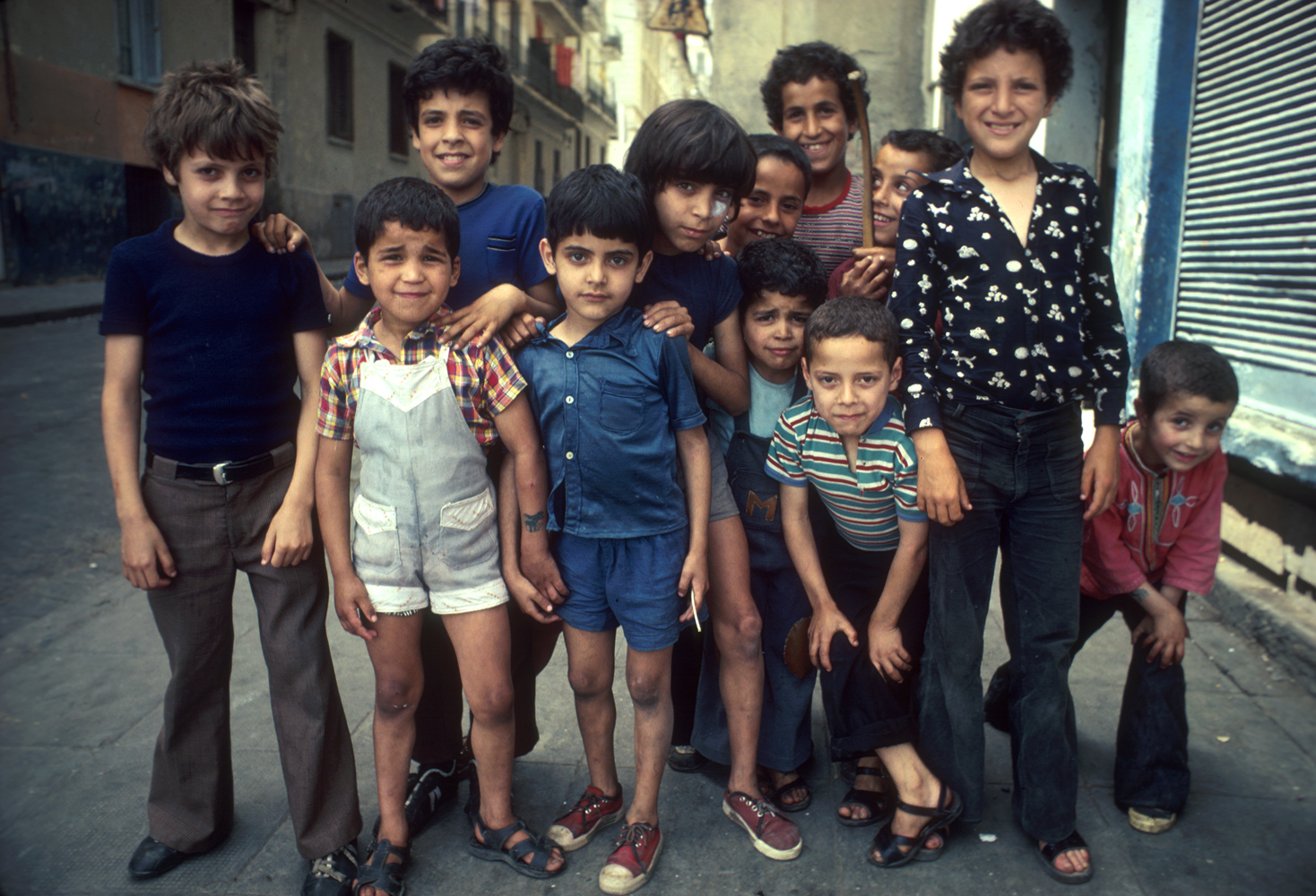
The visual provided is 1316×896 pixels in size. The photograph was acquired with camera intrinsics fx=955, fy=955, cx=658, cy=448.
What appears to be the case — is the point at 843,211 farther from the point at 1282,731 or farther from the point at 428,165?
the point at 1282,731

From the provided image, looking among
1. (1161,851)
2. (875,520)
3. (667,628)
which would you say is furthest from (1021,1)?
(1161,851)

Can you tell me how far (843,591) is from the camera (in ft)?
8.18

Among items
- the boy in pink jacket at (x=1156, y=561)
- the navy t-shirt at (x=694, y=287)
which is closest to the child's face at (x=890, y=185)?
the navy t-shirt at (x=694, y=287)

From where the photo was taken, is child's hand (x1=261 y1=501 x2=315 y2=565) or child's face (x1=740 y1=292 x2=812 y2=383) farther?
child's face (x1=740 y1=292 x2=812 y2=383)

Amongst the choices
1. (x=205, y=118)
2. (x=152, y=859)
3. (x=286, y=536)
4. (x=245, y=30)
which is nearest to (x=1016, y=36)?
(x=205, y=118)

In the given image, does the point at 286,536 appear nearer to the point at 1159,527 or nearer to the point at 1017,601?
the point at 1017,601

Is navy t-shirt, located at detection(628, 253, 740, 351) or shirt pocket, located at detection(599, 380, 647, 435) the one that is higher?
navy t-shirt, located at detection(628, 253, 740, 351)

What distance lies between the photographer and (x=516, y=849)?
2.30m

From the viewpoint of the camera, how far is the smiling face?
213 centimetres

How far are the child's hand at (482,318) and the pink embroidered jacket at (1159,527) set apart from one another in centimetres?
154

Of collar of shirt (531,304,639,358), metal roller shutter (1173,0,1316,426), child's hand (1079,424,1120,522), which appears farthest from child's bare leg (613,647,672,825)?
metal roller shutter (1173,0,1316,426)

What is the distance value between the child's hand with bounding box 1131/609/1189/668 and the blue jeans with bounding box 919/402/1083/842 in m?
0.25

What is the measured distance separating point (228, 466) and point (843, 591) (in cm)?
153

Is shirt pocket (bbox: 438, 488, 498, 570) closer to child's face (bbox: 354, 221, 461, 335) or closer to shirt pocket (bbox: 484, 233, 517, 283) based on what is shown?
child's face (bbox: 354, 221, 461, 335)
